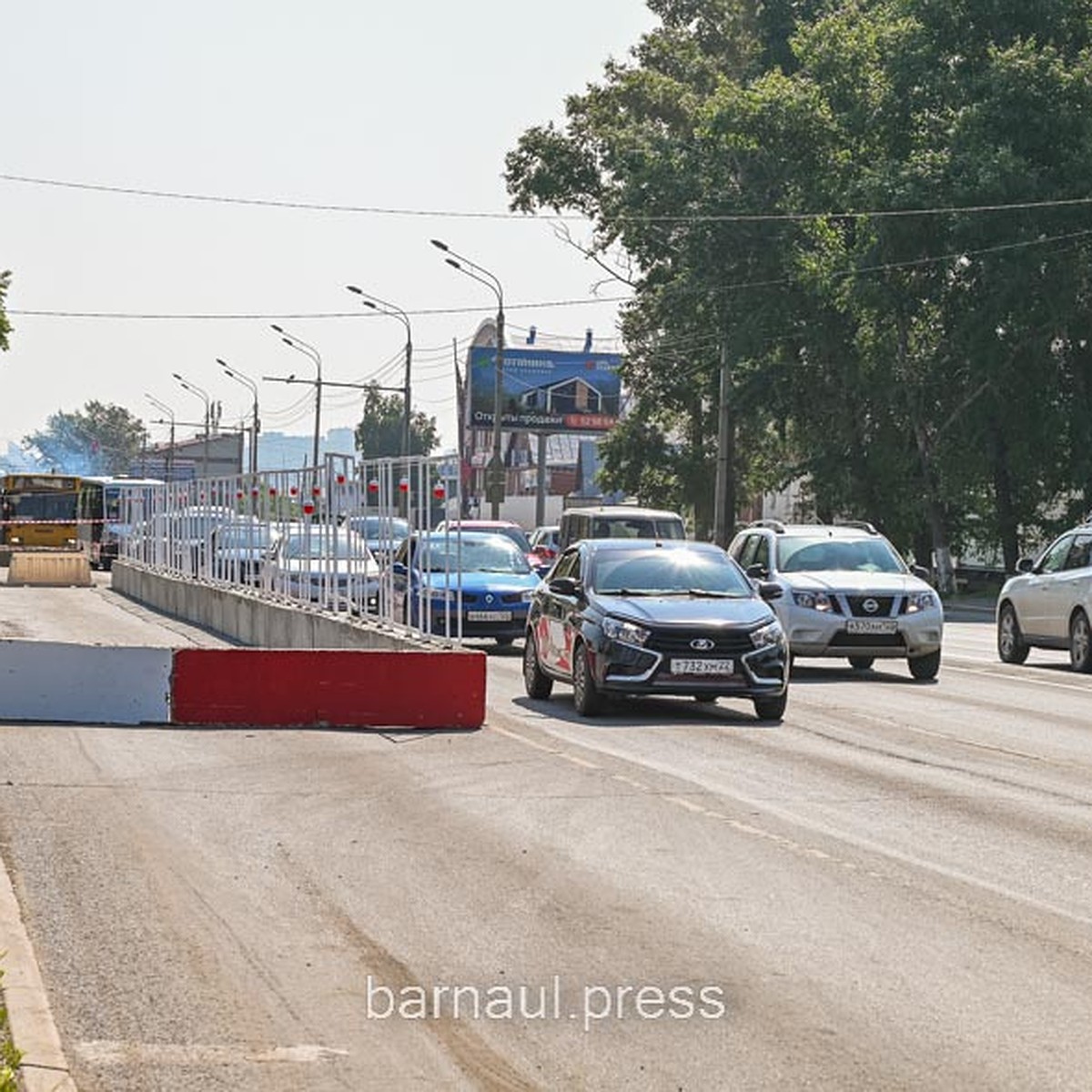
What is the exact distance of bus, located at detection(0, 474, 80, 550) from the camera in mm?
76625

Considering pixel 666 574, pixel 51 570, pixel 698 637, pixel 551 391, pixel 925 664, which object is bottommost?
pixel 51 570

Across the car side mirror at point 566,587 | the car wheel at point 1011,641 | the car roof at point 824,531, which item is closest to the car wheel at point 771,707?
the car side mirror at point 566,587

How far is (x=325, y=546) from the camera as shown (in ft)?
89.0

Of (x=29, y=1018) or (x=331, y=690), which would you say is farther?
(x=331, y=690)

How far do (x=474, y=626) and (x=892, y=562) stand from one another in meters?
5.08

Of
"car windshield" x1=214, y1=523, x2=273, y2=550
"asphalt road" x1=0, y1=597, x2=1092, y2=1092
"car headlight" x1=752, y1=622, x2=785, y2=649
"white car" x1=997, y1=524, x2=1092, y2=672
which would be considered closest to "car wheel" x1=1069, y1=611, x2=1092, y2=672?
"white car" x1=997, y1=524, x2=1092, y2=672

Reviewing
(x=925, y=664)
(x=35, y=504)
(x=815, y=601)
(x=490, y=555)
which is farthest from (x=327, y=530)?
(x=35, y=504)

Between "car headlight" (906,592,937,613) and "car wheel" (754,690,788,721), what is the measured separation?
579 centimetres

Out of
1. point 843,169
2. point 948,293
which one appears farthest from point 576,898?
point 843,169

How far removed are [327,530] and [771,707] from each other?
862 cm

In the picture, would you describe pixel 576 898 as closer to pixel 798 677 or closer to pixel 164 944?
pixel 164 944

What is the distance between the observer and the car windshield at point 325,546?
84.2 ft

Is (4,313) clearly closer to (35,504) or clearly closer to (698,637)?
(35,504)

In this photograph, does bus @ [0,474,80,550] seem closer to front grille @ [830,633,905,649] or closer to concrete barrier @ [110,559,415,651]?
concrete barrier @ [110,559,415,651]
